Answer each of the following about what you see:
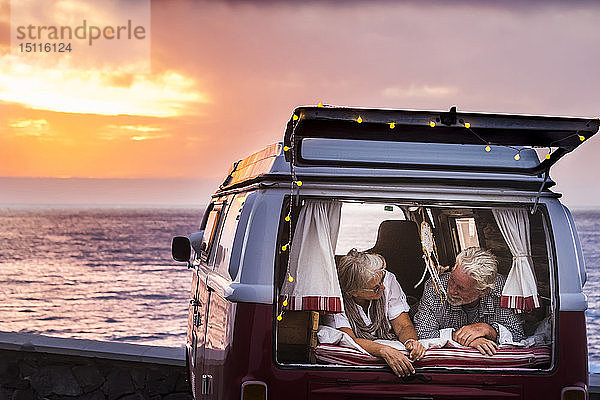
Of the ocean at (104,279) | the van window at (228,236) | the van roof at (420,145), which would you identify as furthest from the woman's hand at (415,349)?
the ocean at (104,279)

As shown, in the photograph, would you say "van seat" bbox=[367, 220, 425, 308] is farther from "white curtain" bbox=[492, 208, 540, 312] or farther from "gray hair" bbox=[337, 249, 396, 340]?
"white curtain" bbox=[492, 208, 540, 312]

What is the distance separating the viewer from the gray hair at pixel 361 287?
5.27 metres

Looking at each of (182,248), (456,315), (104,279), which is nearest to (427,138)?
(456,315)

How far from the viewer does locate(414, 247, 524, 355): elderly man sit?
16.5ft

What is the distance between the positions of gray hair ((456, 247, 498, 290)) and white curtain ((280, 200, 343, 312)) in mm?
861

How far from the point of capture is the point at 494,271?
209 inches

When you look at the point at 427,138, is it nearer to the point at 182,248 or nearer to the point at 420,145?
the point at 420,145

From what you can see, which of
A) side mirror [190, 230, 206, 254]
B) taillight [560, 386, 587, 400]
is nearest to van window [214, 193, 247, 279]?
taillight [560, 386, 587, 400]

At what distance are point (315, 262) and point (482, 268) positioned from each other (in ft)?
3.46

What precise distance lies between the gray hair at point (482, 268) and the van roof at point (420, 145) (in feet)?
2.16

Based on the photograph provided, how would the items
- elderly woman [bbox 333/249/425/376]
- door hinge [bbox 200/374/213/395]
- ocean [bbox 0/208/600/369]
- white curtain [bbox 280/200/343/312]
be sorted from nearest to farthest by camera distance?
white curtain [bbox 280/200/343/312], door hinge [bbox 200/374/213/395], elderly woman [bbox 333/249/425/376], ocean [bbox 0/208/600/369]

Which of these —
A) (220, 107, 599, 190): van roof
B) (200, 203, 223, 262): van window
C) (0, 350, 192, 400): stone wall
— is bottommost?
(0, 350, 192, 400): stone wall

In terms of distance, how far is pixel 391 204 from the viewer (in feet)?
16.0

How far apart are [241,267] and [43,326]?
40606 mm
